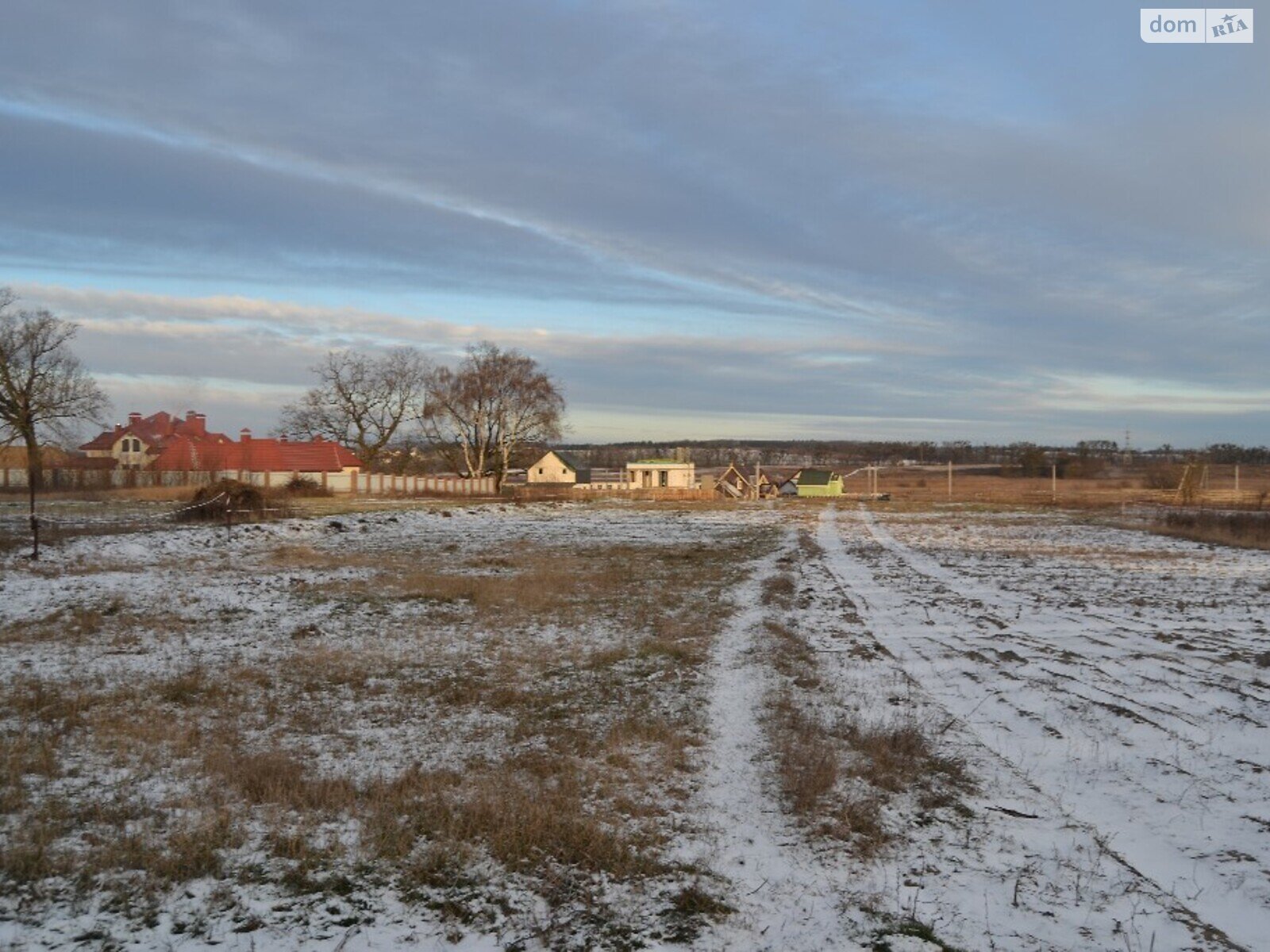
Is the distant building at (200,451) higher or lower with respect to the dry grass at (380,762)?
higher

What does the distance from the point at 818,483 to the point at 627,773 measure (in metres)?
91.9

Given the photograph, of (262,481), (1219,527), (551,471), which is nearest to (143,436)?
(262,481)

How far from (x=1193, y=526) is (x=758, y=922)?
3524 centimetres

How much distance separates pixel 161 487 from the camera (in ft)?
178

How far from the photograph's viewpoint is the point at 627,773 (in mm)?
6738

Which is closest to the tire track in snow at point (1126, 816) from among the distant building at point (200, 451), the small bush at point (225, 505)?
the small bush at point (225, 505)

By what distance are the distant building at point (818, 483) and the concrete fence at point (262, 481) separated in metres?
35.5

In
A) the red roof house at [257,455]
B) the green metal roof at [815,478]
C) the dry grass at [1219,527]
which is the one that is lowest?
the dry grass at [1219,527]

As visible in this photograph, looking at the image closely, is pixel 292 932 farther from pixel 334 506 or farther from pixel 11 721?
pixel 334 506

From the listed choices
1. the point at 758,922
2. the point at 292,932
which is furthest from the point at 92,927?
the point at 758,922

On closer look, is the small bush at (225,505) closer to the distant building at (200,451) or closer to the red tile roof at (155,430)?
the distant building at (200,451)

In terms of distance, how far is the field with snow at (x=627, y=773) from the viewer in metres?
4.62

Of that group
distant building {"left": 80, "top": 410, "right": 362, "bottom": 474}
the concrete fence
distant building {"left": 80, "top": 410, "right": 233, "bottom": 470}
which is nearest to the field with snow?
the concrete fence

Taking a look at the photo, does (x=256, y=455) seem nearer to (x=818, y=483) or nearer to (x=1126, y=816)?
(x=818, y=483)
